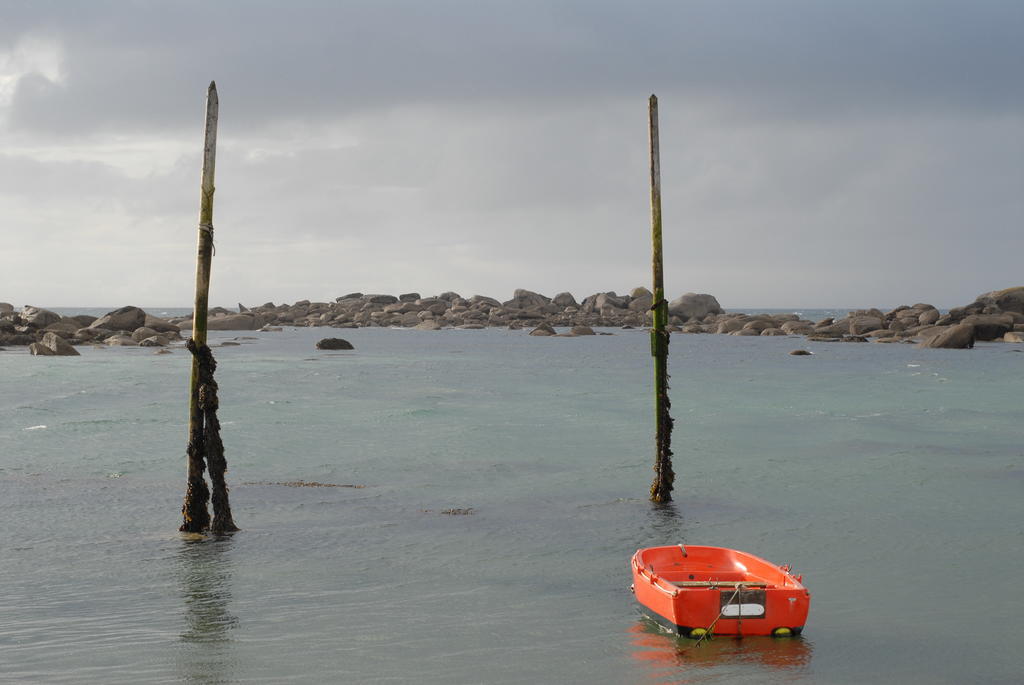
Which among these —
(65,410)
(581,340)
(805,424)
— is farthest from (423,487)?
(581,340)

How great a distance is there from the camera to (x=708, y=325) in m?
104

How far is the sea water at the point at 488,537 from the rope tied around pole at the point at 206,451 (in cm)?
36

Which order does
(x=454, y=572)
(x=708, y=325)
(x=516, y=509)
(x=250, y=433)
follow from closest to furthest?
(x=454, y=572)
(x=516, y=509)
(x=250, y=433)
(x=708, y=325)

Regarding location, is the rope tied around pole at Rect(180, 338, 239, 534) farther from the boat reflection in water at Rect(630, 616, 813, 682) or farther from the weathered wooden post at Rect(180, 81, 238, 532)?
the boat reflection in water at Rect(630, 616, 813, 682)

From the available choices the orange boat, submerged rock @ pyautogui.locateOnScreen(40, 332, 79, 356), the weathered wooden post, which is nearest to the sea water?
the orange boat

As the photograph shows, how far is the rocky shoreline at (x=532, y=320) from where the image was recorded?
70375 mm

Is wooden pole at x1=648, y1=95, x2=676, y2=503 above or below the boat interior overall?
above

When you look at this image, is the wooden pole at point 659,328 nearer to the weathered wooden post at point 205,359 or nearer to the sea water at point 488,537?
the sea water at point 488,537

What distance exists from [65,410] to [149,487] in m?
15.0

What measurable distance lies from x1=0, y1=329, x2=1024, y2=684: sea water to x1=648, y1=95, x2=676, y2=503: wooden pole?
613 mm

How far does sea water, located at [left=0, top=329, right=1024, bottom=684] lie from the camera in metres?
9.72

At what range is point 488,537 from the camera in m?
15.1

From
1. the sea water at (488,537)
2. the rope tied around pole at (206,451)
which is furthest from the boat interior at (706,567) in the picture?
the rope tied around pole at (206,451)

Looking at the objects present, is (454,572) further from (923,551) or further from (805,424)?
(805,424)
